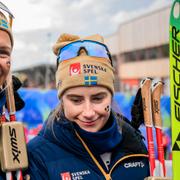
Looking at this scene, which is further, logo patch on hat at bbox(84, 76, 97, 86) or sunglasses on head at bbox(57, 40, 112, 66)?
sunglasses on head at bbox(57, 40, 112, 66)

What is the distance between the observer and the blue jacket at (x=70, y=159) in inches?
92.2

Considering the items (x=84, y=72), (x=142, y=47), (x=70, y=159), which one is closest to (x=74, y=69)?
(x=84, y=72)

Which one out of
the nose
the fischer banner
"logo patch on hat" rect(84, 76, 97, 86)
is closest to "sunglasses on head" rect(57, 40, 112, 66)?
"logo patch on hat" rect(84, 76, 97, 86)

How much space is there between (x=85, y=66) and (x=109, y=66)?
19cm

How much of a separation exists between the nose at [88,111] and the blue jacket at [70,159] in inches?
5.2

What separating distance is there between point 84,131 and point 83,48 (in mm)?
519

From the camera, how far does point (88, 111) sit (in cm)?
235

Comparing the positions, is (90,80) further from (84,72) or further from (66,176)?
(66,176)

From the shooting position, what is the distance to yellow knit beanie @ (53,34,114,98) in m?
2.43

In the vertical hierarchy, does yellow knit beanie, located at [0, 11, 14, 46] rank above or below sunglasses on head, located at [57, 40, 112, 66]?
above

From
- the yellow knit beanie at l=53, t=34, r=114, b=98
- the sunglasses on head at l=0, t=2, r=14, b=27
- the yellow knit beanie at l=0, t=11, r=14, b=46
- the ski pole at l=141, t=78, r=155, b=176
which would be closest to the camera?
the yellow knit beanie at l=0, t=11, r=14, b=46

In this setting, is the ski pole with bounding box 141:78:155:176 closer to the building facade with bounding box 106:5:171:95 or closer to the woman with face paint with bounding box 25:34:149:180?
the woman with face paint with bounding box 25:34:149:180

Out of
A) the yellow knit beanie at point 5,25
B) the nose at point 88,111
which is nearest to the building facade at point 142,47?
the nose at point 88,111

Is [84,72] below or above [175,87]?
above
